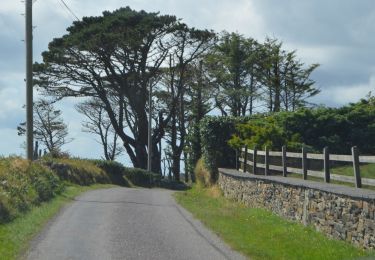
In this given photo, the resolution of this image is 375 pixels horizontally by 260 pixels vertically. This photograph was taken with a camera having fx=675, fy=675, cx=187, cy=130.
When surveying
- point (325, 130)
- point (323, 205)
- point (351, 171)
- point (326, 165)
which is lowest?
point (323, 205)

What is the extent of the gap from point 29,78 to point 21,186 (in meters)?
7.65

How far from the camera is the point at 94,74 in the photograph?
5194cm

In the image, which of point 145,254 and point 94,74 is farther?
point 94,74

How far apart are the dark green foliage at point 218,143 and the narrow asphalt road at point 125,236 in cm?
1219

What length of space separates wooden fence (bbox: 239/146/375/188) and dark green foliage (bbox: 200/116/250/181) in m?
2.28

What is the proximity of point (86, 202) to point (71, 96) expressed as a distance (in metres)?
30.9

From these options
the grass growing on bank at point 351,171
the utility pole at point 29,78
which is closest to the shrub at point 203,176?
the utility pole at point 29,78

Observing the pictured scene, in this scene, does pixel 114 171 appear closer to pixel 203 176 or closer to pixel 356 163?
pixel 203 176

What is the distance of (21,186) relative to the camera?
20203 millimetres

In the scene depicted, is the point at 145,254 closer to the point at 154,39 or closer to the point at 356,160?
the point at 356,160

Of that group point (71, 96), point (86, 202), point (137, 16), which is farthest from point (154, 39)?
point (86, 202)

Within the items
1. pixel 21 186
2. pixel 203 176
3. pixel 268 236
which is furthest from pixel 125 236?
pixel 203 176

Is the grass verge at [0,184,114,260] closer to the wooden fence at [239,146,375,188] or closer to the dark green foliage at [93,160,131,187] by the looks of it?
the wooden fence at [239,146,375,188]

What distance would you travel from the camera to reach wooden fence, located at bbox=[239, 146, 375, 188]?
14.1 m
